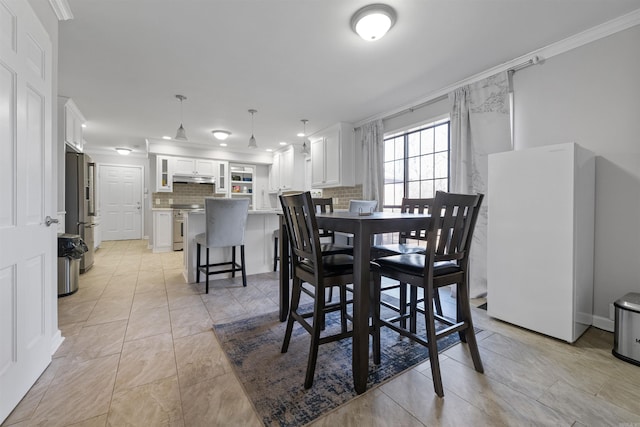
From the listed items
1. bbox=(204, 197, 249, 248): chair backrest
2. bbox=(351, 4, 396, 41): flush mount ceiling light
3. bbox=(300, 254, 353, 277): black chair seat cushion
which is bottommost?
bbox=(300, 254, 353, 277): black chair seat cushion

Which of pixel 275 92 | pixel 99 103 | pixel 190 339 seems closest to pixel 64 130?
pixel 99 103

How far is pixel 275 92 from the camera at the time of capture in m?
3.49

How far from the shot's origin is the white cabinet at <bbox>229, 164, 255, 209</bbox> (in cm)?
714

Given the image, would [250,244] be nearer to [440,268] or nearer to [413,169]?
[413,169]

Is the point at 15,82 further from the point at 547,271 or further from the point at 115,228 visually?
the point at 115,228

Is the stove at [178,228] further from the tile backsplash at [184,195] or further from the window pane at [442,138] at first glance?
the window pane at [442,138]

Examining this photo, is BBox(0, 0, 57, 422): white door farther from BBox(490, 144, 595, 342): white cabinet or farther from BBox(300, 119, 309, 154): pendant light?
BBox(300, 119, 309, 154): pendant light

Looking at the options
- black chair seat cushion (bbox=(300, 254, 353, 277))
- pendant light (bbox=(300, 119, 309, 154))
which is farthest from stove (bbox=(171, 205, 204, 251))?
black chair seat cushion (bbox=(300, 254, 353, 277))

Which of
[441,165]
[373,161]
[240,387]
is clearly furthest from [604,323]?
[373,161]

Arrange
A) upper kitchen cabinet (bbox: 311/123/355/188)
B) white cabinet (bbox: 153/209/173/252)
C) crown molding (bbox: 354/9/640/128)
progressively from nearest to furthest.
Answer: crown molding (bbox: 354/9/640/128) → upper kitchen cabinet (bbox: 311/123/355/188) → white cabinet (bbox: 153/209/173/252)

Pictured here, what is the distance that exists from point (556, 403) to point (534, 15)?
255 cm

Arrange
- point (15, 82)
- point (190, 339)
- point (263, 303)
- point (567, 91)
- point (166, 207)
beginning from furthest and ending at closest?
point (166, 207) < point (263, 303) < point (567, 91) < point (190, 339) < point (15, 82)

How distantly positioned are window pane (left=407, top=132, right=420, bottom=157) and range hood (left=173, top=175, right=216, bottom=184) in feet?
15.2

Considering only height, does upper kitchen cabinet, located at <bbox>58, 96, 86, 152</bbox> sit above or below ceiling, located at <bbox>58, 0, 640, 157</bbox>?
below
